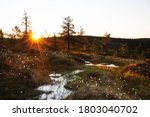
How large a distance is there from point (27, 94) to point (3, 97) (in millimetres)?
1305

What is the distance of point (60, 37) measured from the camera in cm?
7588

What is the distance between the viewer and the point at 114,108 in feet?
35.6

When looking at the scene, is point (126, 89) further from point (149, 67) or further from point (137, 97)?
point (149, 67)

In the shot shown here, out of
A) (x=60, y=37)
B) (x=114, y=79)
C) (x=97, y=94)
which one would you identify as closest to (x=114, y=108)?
(x=97, y=94)

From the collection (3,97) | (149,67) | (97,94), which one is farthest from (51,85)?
(149,67)

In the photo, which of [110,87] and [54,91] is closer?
[54,91]

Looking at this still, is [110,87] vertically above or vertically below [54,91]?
above

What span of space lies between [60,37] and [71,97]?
208 feet

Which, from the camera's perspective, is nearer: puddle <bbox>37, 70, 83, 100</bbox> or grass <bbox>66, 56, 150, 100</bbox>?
grass <bbox>66, 56, 150, 100</bbox>

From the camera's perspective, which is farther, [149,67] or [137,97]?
[149,67]

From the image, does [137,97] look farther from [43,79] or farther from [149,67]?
[149,67]

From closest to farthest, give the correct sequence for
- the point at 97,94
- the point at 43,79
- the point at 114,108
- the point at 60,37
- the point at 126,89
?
the point at 114,108 < the point at 97,94 < the point at 126,89 < the point at 43,79 < the point at 60,37

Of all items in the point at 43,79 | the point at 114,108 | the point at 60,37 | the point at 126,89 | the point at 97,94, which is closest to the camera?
the point at 114,108

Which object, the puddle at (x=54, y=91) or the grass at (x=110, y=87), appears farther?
the puddle at (x=54, y=91)
